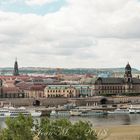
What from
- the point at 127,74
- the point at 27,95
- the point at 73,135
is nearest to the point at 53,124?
the point at 73,135

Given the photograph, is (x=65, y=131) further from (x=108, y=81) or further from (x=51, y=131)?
(x=108, y=81)

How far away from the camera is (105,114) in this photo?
6906cm

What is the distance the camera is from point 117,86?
318 feet

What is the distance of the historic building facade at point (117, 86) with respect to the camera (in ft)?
313

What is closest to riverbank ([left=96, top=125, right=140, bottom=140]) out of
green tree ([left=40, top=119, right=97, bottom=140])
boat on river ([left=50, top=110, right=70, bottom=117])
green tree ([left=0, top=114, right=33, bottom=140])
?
green tree ([left=40, top=119, right=97, bottom=140])

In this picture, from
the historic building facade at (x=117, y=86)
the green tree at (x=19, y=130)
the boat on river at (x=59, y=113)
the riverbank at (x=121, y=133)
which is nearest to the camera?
the green tree at (x=19, y=130)

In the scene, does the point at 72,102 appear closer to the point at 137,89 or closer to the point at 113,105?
the point at 113,105

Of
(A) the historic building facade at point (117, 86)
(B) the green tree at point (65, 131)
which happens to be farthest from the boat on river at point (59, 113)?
(B) the green tree at point (65, 131)

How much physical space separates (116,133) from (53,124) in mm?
15927

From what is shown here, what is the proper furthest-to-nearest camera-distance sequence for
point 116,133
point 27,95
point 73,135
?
point 27,95 < point 116,133 < point 73,135

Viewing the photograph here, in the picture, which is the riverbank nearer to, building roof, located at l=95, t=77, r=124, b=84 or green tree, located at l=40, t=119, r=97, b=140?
green tree, located at l=40, t=119, r=97, b=140

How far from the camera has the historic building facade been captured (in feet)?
313

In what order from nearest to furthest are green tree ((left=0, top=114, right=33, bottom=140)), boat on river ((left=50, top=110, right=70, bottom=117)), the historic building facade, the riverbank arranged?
green tree ((left=0, top=114, right=33, bottom=140)) < the riverbank < boat on river ((left=50, top=110, right=70, bottom=117)) < the historic building facade

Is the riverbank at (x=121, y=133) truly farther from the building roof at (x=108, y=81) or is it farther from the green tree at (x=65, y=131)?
the building roof at (x=108, y=81)
